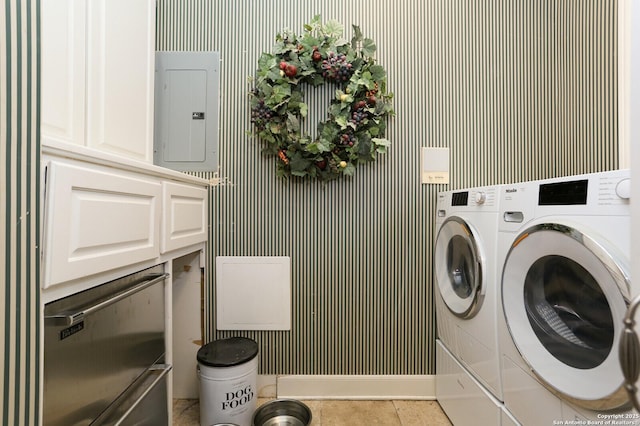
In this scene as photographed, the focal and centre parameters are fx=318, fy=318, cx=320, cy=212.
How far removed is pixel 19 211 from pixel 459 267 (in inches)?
62.3

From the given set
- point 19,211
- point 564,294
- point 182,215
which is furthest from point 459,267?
point 19,211

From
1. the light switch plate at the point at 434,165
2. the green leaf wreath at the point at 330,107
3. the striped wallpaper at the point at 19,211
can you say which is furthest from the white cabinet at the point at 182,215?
the light switch plate at the point at 434,165

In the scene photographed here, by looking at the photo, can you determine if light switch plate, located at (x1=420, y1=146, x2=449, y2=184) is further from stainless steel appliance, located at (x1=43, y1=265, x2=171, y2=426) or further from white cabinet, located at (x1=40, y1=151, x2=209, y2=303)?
stainless steel appliance, located at (x1=43, y1=265, x2=171, y2=426)

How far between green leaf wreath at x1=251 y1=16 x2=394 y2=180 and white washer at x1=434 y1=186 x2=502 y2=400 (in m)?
0.54

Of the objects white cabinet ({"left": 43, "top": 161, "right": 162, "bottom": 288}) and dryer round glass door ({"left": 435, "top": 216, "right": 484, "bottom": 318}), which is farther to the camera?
dryer round glass door ({"left": 435, "top": 216, "right": 484, "bottom": 318})

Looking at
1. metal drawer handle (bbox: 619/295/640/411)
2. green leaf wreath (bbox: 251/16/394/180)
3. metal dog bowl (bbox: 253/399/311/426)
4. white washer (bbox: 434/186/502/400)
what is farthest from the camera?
green leaf wreath (bbox: 251/16/394/180)

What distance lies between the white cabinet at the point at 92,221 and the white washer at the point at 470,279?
4.15 feet

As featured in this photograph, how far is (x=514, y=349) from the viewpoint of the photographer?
109 centimetres

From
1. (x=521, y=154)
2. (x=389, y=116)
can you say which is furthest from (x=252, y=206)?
(x=521, y=154)

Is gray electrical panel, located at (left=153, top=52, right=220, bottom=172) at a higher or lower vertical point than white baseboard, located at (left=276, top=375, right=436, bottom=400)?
higher

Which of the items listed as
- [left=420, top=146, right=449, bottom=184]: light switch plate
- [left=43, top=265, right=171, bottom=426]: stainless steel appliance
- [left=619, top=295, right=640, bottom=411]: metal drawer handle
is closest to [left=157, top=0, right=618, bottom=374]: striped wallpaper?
[left=420, top=146, right=449, bottom=184]: light switch plate

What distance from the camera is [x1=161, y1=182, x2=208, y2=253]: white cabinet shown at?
1.27 m

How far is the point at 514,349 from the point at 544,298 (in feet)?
0.67

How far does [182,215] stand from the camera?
143 cm
